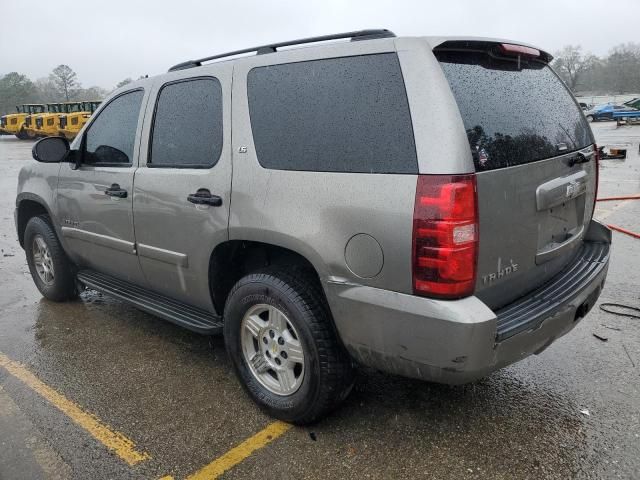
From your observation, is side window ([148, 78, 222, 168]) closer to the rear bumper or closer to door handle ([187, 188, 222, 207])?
door handle ([187, 188, 222, 207])

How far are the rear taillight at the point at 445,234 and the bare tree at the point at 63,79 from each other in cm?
9652

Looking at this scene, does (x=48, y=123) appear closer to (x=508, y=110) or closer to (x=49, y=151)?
(x=49, y=151)

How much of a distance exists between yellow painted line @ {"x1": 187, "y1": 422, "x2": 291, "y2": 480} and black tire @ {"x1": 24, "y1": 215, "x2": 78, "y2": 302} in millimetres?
2785

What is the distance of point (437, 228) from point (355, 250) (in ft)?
1.29

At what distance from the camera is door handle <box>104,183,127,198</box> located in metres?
3.58

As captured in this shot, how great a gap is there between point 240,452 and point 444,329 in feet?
4.18

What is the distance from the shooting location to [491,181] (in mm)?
2211

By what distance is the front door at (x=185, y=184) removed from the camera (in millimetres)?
2971

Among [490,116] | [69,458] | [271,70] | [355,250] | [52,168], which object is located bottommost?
[69,458]

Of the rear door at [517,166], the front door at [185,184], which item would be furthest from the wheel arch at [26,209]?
the rear door at [517,166]

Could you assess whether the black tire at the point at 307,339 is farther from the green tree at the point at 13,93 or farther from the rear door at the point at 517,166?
the green tree at the point at 13,93

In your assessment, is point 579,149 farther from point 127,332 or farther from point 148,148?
point 127,332

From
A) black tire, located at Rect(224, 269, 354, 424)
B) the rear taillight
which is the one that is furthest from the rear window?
black tire, located at Rect(224, 269, 354, 424)

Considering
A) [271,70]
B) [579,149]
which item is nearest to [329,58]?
[271,70]
